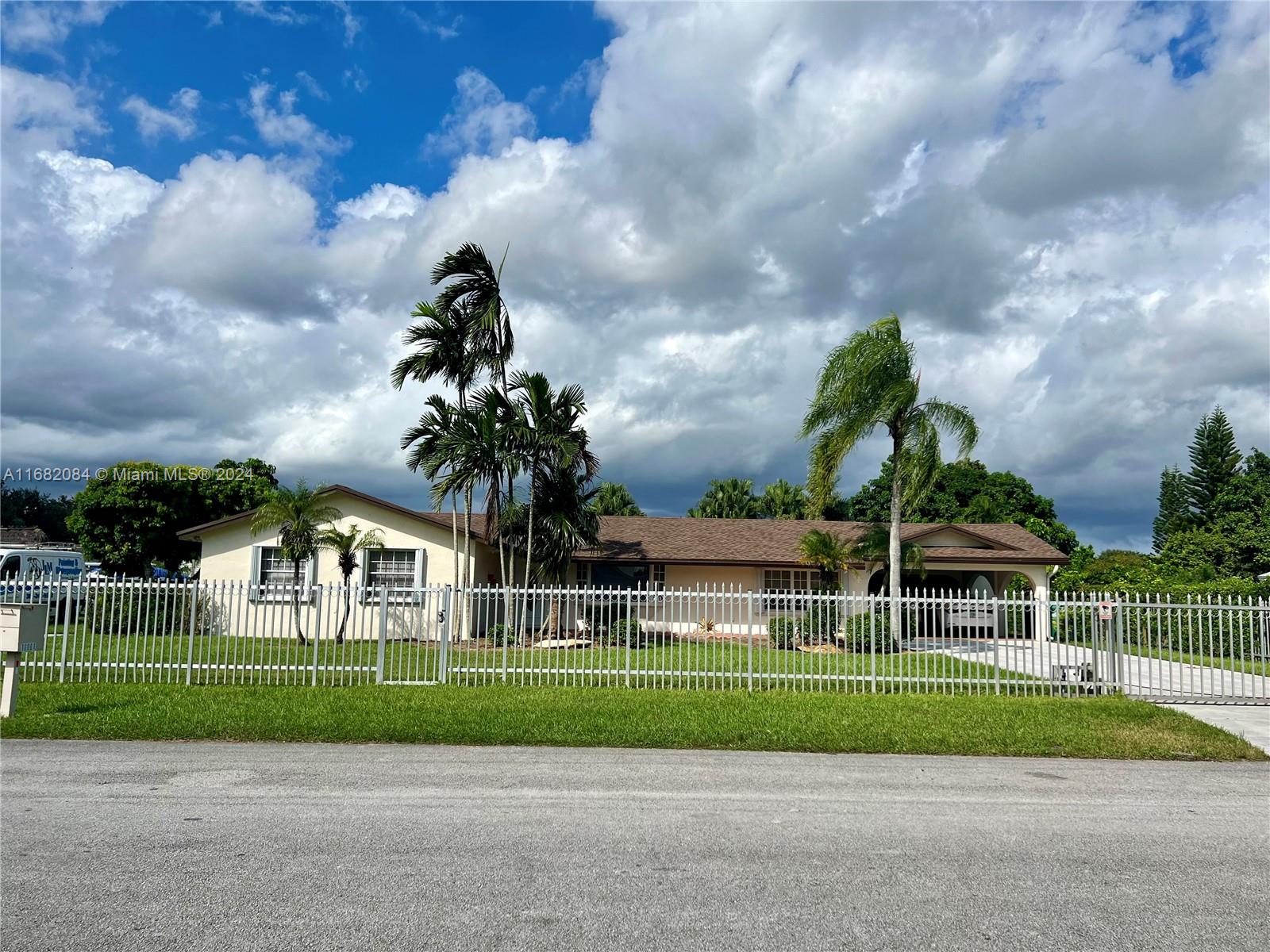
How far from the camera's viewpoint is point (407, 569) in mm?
22641

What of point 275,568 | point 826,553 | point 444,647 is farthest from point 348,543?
point 826,553

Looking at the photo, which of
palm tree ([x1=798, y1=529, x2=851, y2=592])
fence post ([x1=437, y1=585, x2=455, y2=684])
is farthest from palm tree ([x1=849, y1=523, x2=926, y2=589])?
fence post ([x1=437, y1=585, x2=455, y2=684])

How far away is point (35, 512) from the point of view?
72062 mm

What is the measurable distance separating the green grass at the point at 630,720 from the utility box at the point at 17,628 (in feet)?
2.70

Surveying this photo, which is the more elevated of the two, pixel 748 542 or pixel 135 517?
pixel 135 517

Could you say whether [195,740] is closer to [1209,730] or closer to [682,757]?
[682,757]

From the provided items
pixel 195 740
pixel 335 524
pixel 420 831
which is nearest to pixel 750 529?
pixel 335 524

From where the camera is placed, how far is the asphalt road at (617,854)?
4441mm

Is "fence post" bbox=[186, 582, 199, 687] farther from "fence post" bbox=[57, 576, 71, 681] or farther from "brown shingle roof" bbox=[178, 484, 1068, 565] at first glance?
"brown shingle roof" bbox=[178, 484, 1068, 565]

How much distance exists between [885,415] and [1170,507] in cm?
5577

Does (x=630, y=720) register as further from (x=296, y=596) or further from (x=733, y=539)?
(x=733, y=539)

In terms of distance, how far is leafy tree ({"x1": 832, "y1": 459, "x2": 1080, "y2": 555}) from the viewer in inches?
1870

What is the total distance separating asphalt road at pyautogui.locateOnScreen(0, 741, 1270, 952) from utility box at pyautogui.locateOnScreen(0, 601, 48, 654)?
2278 millimetres

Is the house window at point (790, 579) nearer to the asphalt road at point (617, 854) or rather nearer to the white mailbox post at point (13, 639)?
the asphalt road at point (617, 854)
